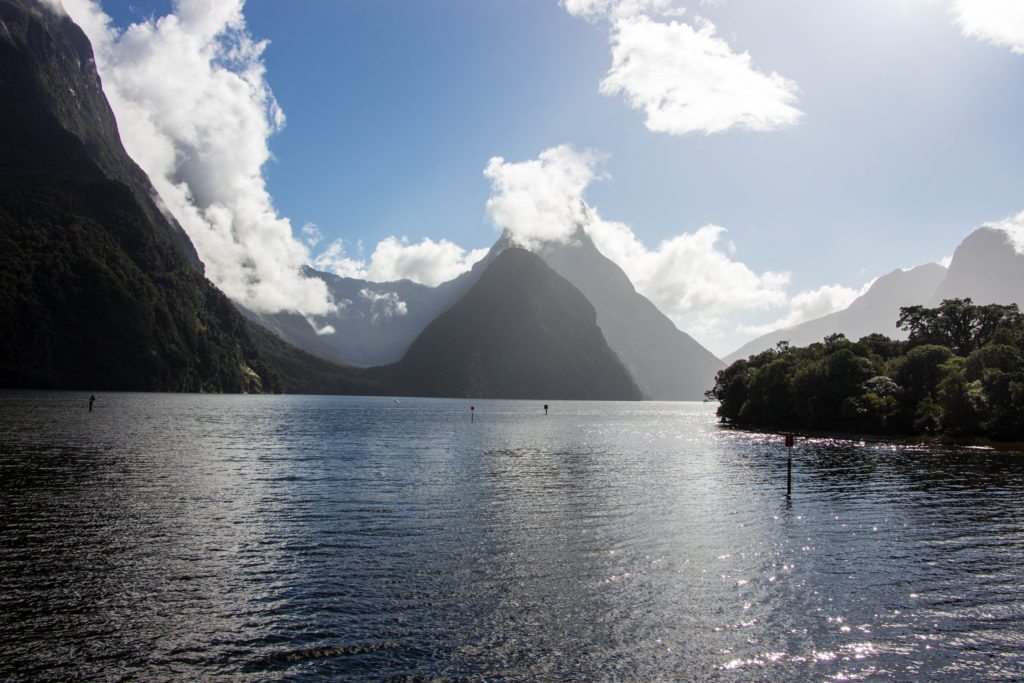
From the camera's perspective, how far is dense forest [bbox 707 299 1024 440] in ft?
294

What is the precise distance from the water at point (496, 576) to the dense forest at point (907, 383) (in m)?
47.4

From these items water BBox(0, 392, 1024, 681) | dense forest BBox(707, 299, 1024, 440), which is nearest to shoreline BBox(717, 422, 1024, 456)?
dense forest BBox(707, 299, 1024, 440)

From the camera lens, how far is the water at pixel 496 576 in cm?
1680

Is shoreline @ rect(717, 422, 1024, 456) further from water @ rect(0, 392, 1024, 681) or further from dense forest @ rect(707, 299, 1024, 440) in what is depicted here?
water @ rect(0, 392, 1024, 681)

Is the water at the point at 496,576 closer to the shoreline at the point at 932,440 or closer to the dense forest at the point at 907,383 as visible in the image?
the shoreline at the point at 932,440

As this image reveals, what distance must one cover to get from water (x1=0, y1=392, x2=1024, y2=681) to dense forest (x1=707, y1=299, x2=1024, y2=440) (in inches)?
1866

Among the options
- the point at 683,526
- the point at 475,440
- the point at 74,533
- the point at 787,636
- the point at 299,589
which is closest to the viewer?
the point at 787,636

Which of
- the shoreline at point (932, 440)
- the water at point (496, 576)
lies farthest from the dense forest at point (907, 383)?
the water at point (496, 576)

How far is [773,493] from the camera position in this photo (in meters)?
46.5

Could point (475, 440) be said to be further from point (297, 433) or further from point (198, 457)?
point (198, 457)

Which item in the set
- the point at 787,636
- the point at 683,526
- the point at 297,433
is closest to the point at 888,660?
the point at 787,636

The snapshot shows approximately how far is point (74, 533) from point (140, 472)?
2107 cm

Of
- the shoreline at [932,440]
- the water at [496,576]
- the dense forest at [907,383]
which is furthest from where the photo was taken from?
the dense forest at [907,383]

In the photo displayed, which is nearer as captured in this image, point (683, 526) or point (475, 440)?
point (683, 526)
